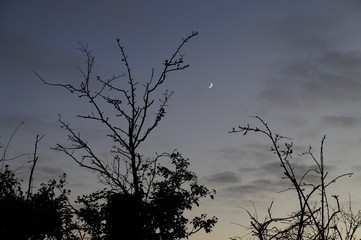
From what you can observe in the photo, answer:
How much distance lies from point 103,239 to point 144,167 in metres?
3.63

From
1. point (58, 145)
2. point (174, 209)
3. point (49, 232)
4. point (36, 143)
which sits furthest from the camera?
point (49, 232)

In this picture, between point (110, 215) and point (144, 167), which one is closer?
point (110, 215)

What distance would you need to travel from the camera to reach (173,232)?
48.2ft

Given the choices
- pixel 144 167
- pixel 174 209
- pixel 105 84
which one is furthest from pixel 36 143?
pixel 174 209

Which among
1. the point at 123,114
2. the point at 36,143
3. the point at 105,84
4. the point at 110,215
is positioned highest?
the point at 105,84

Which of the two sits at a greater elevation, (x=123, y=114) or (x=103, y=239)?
(x=123, y=114)

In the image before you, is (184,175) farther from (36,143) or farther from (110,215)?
(36,143)

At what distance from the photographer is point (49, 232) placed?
1994cm

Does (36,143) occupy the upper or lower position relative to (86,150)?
lower

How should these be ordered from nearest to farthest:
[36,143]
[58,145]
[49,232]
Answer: [36,143], [58,145], [49,232]

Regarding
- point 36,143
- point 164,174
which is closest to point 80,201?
point 164,174

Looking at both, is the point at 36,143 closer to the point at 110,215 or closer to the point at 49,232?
the point at 110,215

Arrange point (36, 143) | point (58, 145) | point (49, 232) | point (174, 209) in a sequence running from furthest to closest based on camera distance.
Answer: point (49, 232), point (174, 209), point (58, 145), point (36, 143)

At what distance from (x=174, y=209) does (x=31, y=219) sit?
1120 cm
